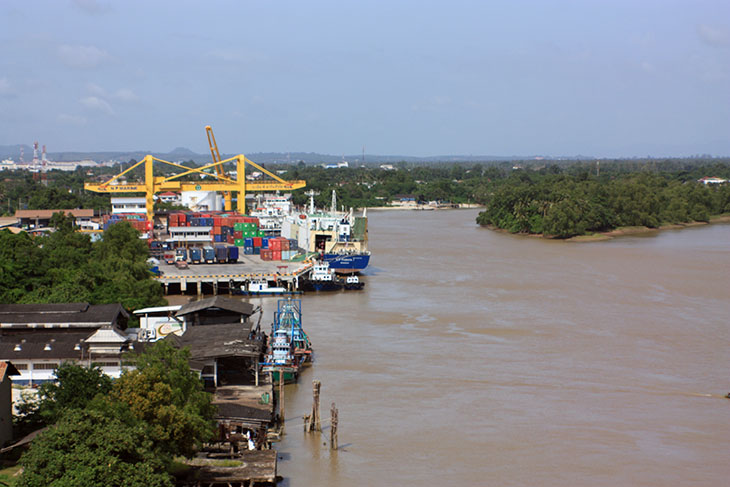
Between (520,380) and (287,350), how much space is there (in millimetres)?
2707

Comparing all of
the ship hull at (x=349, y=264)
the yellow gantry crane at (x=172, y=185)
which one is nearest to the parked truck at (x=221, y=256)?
the ship hull at (x=349, y=264)

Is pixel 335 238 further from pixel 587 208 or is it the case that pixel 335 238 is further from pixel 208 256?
pixel 587 208

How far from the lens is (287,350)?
360 inches

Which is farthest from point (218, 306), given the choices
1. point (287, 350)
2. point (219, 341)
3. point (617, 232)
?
point (617, 232)

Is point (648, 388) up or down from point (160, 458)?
down

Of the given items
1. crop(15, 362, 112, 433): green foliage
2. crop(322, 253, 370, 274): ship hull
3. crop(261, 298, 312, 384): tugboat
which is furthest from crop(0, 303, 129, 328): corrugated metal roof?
crop(322, 253, 370, 274): ship hull

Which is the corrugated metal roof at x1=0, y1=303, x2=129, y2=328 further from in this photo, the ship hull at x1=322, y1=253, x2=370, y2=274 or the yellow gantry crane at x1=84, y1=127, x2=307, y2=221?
the yellow gantry crane at x1=84, y1=127, x2=307, y2=221

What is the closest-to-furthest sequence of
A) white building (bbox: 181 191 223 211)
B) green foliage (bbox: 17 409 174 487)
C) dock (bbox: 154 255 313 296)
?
green foliage (bbox: 17 409 174 487), dock (bbox: 154 255 313 296), white building (bbox: 181 191 223 211)

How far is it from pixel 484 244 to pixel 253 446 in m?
18.2

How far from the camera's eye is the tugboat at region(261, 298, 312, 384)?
28.7ft

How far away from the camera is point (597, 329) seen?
38.9 feet

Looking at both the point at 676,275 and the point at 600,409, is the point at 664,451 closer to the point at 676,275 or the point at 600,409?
the point at 600,409

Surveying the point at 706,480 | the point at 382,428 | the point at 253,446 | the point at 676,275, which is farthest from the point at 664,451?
the point at 676,275

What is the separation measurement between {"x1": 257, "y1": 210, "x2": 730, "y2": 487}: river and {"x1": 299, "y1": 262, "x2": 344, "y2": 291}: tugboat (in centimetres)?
57
